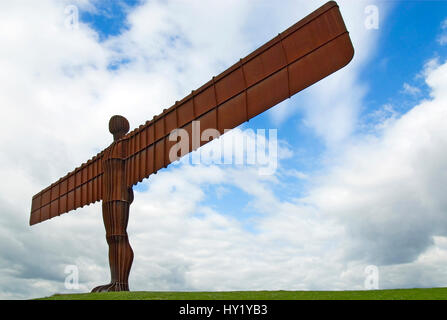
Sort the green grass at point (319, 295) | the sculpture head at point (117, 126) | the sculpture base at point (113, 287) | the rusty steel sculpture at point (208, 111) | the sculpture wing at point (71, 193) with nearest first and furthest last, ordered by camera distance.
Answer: the green grass at point (319, 295), the rusty steel sculpture at point (208, 111), the sculpture base at point (113, 287), the sculpture head at point (117, 126), the sculpture wing at point (71, 193)

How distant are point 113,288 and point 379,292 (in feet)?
26.8

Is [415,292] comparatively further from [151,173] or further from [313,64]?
[151,173]

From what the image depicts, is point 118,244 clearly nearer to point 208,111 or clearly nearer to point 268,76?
point 208,111

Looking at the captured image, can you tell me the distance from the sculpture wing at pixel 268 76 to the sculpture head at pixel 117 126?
2486 mm

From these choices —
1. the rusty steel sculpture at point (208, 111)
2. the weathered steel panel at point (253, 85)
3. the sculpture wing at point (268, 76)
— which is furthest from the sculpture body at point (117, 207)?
the sculpture wing at point (268, 76)

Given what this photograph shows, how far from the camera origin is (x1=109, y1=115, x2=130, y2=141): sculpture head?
1584 centimetres

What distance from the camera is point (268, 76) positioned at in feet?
38.0

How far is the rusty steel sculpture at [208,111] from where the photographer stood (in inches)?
428

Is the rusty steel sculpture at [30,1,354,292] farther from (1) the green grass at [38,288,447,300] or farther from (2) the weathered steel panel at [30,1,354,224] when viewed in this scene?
(1) the green grass at [38,288,447,300]

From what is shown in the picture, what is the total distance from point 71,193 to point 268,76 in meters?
10.3

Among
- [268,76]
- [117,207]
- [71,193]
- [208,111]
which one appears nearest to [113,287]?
[117,207]

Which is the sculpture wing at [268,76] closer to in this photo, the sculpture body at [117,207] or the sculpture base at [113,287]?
the sculpture body at [117,207]

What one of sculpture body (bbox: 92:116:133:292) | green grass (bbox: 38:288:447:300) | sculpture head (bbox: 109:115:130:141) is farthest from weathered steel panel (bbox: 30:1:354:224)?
green grass (bbox: 38:288:447:300)
